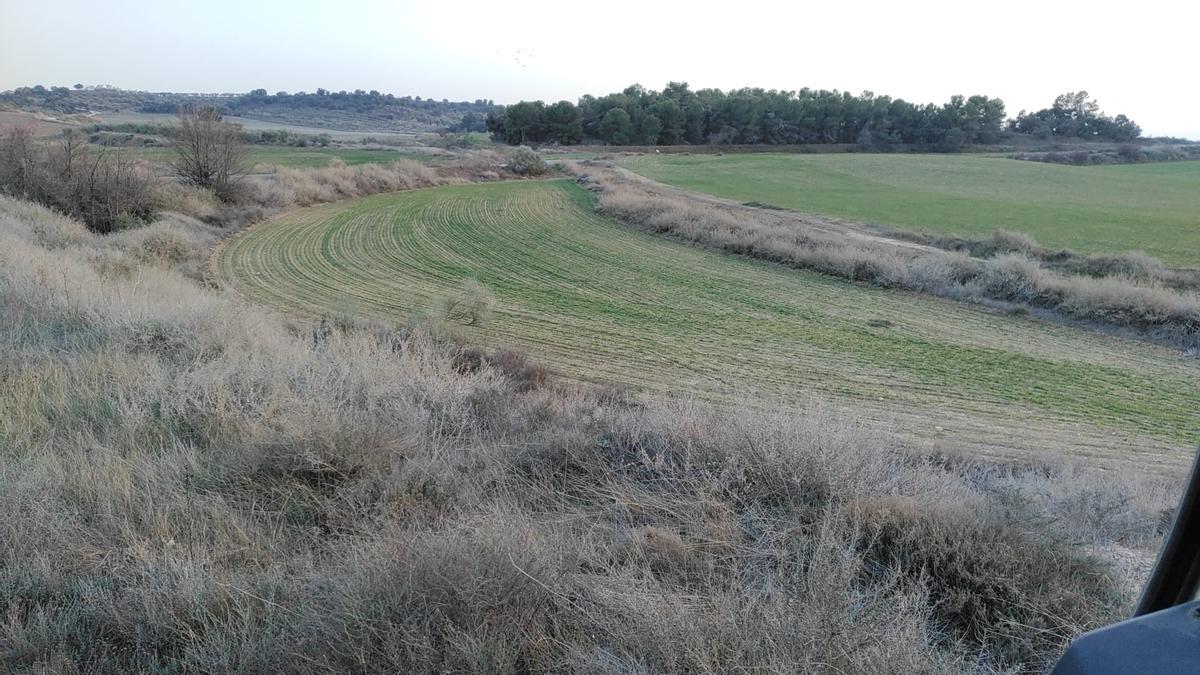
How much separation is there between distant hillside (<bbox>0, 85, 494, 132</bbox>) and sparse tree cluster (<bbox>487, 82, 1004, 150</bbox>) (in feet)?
127

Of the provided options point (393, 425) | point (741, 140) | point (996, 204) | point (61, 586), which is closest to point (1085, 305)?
point (393, 425)

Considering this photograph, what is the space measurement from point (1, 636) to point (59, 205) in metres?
27.8

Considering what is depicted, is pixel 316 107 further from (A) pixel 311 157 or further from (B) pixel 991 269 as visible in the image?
(B) pixel 991 269

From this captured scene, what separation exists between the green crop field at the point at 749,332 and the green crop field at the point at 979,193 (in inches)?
586

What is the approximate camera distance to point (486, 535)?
3.84 metres

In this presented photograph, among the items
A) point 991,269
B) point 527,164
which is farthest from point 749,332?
point 527,164

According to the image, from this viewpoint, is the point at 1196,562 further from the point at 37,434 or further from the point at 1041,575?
the point at 37,434

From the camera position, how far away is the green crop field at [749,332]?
38.5ft

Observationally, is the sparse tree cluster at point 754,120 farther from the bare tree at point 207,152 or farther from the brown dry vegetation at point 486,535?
the brown dry vegetation at point 486,535

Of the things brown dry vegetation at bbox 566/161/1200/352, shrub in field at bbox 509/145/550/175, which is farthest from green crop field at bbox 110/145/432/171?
brown dry vegetation at bbox 566/161/1200/352

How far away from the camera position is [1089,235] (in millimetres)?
32531

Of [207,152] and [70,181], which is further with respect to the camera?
[207,152]

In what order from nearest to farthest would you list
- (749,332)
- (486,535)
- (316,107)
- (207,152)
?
(486,535) < (749,332) < (207,152) < (316,107)

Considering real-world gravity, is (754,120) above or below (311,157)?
above
